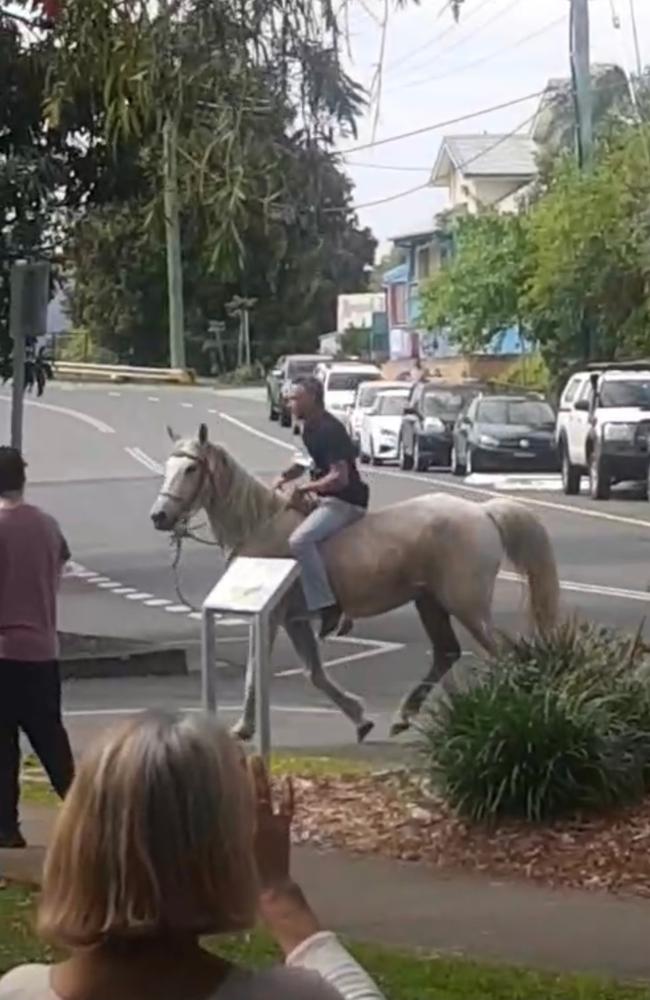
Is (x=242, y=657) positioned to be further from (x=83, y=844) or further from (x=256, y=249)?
(x=83, y=844)

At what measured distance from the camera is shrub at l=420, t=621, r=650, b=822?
36.1ft

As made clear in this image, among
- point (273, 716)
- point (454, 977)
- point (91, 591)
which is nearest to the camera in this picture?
point (454, 977)

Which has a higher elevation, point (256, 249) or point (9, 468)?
point (256, 249)

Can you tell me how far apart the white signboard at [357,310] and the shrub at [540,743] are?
79363 mm

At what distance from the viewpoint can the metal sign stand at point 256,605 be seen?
11773 mm

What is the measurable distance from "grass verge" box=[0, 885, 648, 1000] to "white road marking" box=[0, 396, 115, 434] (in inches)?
2128

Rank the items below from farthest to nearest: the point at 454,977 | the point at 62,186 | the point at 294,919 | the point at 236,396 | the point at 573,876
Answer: the point at 236,396 → the point at 62,186 → the point at 573,876 → the point at 454,977 → the point at 294,919

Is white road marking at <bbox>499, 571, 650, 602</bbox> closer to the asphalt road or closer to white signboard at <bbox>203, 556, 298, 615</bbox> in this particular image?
the asphalt road

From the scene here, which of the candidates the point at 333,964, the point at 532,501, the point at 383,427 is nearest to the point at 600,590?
the point at 532,501

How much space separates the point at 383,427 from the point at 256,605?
4260cm

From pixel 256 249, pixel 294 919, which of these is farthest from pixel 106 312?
pixel 294 919

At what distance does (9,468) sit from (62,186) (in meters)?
9.35

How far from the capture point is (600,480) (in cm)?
4203

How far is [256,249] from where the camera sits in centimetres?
1205
